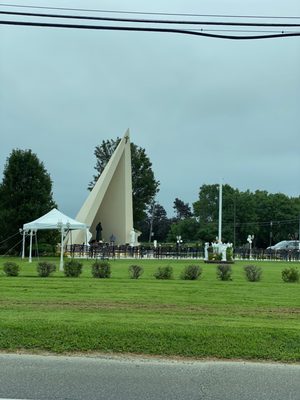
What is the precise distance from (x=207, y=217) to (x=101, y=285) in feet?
331

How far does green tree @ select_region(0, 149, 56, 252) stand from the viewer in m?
38.0

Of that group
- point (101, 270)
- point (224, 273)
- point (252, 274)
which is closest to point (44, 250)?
point (101, 270)

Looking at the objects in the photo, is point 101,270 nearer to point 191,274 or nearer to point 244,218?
point 191,274

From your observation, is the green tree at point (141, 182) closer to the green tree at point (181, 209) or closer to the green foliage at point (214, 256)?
the green foliage at point (214, 256)

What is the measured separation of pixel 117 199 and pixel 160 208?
9686cm

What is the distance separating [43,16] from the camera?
899cm

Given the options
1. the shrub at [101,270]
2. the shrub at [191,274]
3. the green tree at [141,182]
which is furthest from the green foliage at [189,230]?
the shrub at [101,270]

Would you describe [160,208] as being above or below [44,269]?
above

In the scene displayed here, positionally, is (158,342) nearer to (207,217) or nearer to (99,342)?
(99,342)

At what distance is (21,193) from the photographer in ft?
126

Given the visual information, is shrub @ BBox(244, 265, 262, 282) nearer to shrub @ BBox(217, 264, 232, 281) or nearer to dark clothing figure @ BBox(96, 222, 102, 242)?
shrub @ BBox(217, 264, 232, 281)

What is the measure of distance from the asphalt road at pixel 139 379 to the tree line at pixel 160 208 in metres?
32.2

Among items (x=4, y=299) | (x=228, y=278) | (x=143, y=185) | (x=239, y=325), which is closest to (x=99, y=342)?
(x=239, y=325)

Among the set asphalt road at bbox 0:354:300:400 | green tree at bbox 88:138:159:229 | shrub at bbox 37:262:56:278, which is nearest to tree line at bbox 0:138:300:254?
green tree at bbox 88:138:159:229
